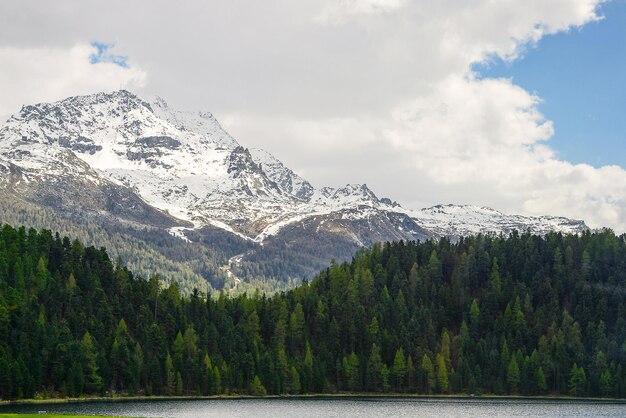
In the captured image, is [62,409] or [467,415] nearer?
[62,409]

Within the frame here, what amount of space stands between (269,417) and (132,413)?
2560 cm

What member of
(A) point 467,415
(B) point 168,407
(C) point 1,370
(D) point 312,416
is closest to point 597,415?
(A) point 467,415

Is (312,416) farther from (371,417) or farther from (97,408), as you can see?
(97,408)

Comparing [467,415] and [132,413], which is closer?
[132,413]

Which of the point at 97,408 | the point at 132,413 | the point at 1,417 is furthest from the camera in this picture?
the point at 97,408

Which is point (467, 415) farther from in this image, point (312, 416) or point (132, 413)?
point (132, 413)

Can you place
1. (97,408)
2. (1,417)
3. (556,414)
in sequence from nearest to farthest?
(1,417), (97,408), (556,414)

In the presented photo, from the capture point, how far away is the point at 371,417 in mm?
183500

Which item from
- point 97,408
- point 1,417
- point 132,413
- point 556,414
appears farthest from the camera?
point 556,414

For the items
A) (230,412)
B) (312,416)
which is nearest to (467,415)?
(312,416)

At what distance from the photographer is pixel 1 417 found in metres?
108

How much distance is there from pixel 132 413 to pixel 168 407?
23891 mm

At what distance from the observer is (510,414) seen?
198500 millimetres

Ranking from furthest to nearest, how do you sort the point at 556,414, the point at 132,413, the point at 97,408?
the point at 556,414 < the point at 97,408 < the point at 132,413
